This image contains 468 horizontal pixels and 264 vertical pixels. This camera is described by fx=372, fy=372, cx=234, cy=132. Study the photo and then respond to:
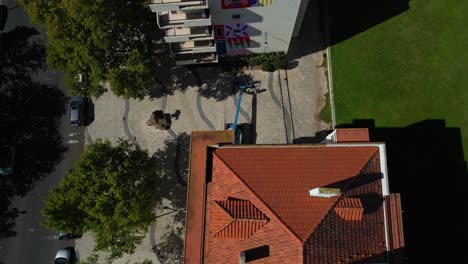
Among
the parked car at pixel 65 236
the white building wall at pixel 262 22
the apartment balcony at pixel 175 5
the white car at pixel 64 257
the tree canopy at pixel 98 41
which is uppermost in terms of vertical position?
the white building wall at pixel 262 22

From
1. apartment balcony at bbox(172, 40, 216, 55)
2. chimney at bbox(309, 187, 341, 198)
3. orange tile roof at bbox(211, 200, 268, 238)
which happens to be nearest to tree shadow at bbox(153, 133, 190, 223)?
apartment balcony at bbox(172, 40, 216, 55)

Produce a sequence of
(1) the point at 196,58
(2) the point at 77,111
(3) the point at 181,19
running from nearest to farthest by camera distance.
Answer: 1. (3) the point at 181,19
2. (1) the point at 196,58
3. (2) the point at 77,111

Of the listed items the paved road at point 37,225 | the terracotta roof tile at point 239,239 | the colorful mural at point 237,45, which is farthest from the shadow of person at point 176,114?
the terracotta roof tile at point 239,239

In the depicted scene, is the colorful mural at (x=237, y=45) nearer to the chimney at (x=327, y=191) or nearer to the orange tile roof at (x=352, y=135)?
the orange tile roof at (x=352, y=135)

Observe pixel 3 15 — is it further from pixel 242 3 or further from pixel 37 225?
pixel 242 3

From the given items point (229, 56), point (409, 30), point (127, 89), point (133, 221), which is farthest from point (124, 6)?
point (409, 30)

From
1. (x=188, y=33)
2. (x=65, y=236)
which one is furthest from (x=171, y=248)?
(x=188, y=33)
